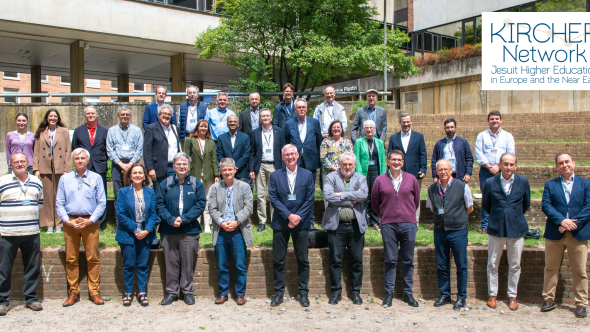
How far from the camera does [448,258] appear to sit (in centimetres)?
618

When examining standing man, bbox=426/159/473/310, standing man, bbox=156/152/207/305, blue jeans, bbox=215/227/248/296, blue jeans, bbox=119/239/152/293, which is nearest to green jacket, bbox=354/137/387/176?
standing man, bbox=426/159/473/310

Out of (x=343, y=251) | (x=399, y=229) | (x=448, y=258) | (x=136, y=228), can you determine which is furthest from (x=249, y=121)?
(x=448, y=258)

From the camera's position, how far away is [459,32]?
80.0ft

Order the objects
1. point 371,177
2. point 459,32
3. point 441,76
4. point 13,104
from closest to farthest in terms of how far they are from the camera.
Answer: point 371,177, point 13,104, point 441,76, point 459,32

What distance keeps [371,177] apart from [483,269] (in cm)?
219

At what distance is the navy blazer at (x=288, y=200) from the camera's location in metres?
6.15

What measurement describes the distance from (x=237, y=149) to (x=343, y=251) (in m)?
2.53

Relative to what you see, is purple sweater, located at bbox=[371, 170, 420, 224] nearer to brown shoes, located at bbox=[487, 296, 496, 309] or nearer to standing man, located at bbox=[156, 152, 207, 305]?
brown shoes, located at bbox=[487, 296, 496, 309]

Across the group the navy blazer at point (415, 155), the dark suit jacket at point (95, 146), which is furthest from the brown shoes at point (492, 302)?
the dark suit jacket at point (95, 146)

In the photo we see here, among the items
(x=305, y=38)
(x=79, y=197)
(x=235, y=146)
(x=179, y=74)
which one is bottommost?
(x=79, y=197)

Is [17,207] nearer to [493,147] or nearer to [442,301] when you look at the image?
[442,301]

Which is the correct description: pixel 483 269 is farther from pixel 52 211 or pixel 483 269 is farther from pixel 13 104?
pixel 13 104

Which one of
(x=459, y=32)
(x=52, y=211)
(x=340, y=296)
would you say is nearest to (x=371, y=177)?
(x=340, y=296)

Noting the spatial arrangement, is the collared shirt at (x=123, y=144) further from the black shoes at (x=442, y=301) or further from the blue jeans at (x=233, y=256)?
the black shoes at (x=442, y=301)
